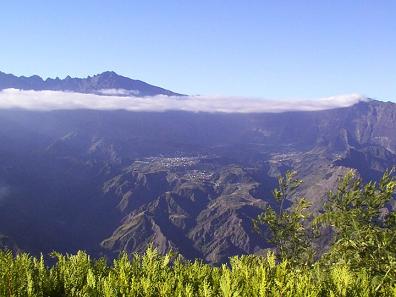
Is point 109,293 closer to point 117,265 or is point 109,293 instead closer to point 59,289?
point 59,289

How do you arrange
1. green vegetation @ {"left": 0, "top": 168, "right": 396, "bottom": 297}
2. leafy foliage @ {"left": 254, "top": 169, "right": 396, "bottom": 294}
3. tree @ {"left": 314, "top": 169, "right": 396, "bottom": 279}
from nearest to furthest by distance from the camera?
green vegetation @ {"left": 0, "top": 168, "right": 396, "bottom": 297} → tree @ {"left": 314, "top": 169, "right": 396, "bottom": 279} → leafy foliage @ {"left": 254, "top": 169, "right": 396, "bottom": 294}

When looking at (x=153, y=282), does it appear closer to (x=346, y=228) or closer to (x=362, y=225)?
(x=362, y=225)

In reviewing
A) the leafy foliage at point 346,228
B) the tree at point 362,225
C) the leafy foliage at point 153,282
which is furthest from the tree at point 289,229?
the leafy foliage at point 153,282

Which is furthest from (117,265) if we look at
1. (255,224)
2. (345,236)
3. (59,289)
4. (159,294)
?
(255,224)

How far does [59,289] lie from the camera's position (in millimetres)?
9078

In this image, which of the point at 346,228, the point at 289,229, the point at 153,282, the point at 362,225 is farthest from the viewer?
the point at 289,229

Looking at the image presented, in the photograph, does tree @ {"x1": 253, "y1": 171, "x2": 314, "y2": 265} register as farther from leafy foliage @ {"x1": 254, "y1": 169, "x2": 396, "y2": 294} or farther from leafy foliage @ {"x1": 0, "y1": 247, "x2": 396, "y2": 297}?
leafy foliage @ {"x1": 0, "y1": 247, "x2": 396, "y2": 297}

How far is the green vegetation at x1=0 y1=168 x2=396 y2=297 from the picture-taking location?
8.39 m

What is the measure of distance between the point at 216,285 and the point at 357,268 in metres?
4.67

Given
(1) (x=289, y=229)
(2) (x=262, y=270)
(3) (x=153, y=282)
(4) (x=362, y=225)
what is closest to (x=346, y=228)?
(4) (x=362, y=225)

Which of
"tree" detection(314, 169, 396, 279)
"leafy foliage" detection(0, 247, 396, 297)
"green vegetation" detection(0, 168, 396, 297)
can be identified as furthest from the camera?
"tree" detection(314, 169, 396, 279)

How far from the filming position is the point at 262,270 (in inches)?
357

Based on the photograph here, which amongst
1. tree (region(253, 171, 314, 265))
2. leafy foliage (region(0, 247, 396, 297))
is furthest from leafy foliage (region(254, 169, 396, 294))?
leafy foliage (region(0, 247, 396, 297))

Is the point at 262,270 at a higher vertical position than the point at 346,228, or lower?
higher
